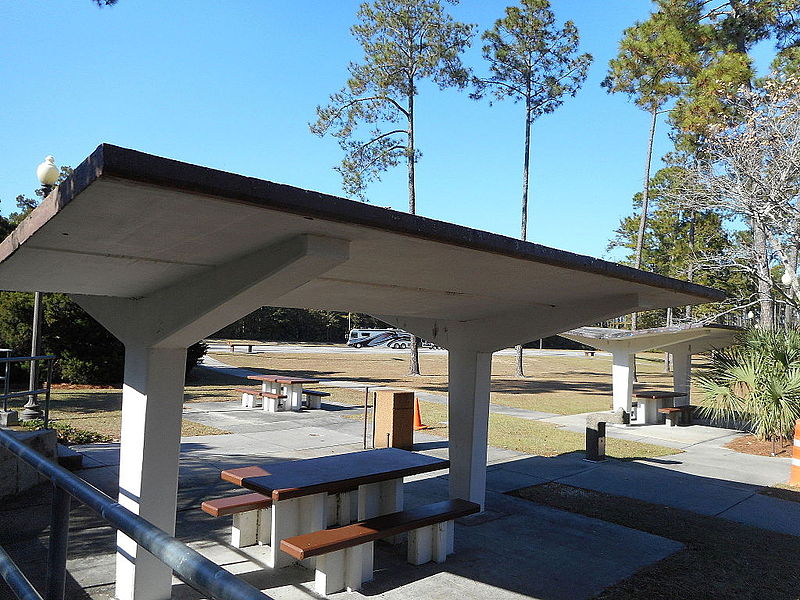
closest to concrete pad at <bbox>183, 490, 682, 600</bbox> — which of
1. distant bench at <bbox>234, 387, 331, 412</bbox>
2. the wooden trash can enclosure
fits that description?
the wooden trash can enclosure

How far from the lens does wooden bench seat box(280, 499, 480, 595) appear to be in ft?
14.0

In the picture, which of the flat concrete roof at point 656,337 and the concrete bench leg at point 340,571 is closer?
the concrete bench leg at point 340,571

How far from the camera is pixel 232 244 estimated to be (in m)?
3.11

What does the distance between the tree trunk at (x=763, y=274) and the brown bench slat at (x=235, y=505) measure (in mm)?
15223

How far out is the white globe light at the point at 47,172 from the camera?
30.8 feet

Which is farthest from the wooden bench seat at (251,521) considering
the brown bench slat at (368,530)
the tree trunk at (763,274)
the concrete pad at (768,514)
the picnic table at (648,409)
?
the tree trunk at (763,274)

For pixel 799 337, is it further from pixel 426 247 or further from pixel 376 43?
pixel 376 43

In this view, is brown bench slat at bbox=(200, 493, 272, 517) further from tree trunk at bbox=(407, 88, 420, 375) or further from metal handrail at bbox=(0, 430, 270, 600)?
tree trunk at bbox=(407, 88, 420, 375)

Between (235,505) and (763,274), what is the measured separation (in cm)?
1590

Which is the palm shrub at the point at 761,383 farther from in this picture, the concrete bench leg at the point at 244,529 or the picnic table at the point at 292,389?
the concrete bench leg at the point at 244,529

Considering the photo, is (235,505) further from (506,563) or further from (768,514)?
(768,514)

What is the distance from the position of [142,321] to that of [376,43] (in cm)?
2446

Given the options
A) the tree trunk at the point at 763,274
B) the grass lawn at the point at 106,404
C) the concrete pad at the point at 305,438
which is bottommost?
the concrete pad at the point at 305,438

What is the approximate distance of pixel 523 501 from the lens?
7.32 m
